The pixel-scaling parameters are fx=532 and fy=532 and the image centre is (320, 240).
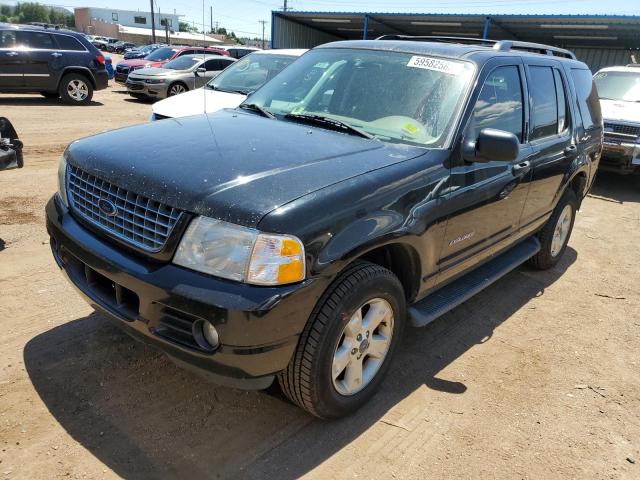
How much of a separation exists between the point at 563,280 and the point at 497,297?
0.97m

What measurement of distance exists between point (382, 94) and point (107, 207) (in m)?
1.83

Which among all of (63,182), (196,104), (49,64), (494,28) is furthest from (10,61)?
(494,28)

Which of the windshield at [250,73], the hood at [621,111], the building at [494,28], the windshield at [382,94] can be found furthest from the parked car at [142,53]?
the windshield at [382,94]

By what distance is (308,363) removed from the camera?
8.05ft

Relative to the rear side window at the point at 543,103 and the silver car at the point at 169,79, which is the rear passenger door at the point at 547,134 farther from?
the silver car at the point at 169,79

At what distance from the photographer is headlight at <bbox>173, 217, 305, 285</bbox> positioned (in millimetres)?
2199

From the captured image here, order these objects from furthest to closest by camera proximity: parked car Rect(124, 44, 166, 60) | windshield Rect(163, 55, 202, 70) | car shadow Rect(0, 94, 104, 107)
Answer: parked car Rect(124, 44, 166, 60) → windshield Rect(163, 55, 202, 70) → car shadow Rect(0, 94, 104, 107)

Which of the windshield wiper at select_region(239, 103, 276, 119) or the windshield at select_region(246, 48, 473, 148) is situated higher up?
the windshield at select_region(246, 48, 473, 148)

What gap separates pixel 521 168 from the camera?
12.5 ft

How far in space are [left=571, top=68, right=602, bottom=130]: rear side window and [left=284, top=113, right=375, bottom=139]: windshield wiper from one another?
2719 millimetres

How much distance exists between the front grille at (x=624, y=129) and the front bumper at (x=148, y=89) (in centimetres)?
1119

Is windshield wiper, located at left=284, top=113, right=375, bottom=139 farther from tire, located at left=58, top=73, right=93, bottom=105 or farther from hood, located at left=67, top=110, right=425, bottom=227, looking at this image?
tire, located at left=58, top=73, right=93, bottom=105

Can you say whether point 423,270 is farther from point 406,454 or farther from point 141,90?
point 141,90

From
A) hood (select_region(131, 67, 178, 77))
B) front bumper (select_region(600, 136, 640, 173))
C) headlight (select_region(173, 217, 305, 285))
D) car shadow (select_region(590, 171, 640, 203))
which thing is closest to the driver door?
headlight (select_region(173, 217, 305, 285))
